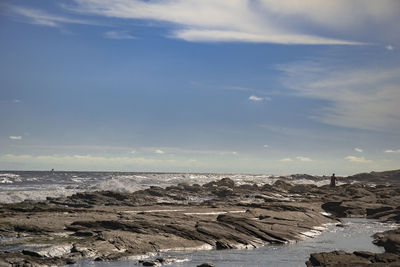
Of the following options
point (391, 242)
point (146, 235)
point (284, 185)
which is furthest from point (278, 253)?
point (284, 185)

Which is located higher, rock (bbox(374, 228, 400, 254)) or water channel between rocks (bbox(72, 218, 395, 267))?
rock (bbox(374, 228, 400, 254))

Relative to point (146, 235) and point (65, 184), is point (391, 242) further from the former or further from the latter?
point (65, 184)

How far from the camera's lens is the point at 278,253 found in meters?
16.9

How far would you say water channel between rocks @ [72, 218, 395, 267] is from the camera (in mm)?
14883

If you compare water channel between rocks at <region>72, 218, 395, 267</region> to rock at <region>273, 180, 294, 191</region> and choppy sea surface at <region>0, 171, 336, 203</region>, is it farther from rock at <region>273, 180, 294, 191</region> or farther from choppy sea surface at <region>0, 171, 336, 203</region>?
rock at <region>273, 180, 294, 191</region>

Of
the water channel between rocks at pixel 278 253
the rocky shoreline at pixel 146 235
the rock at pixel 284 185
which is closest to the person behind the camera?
the rocky shoreline at pixel 146 235

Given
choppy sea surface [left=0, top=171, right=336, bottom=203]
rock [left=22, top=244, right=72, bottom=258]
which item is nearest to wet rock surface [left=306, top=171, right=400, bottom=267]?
rock [left=22, top=244, right=72, bottom=258]

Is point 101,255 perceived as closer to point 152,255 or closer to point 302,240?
point 152,255

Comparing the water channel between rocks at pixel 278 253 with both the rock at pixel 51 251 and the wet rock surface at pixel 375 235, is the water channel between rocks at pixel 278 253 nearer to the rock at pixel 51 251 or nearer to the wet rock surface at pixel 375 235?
the wet rock surface at pixel 375 235

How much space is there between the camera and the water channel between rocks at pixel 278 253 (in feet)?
48.8

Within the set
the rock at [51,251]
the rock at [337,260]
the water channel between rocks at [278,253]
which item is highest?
the rock at [337,260]

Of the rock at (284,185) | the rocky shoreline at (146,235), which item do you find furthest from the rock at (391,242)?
the rock at (284,185)

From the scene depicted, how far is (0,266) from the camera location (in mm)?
13172

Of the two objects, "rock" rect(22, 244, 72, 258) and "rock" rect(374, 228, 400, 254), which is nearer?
"rock" rect(22, 244, 72, 258)
